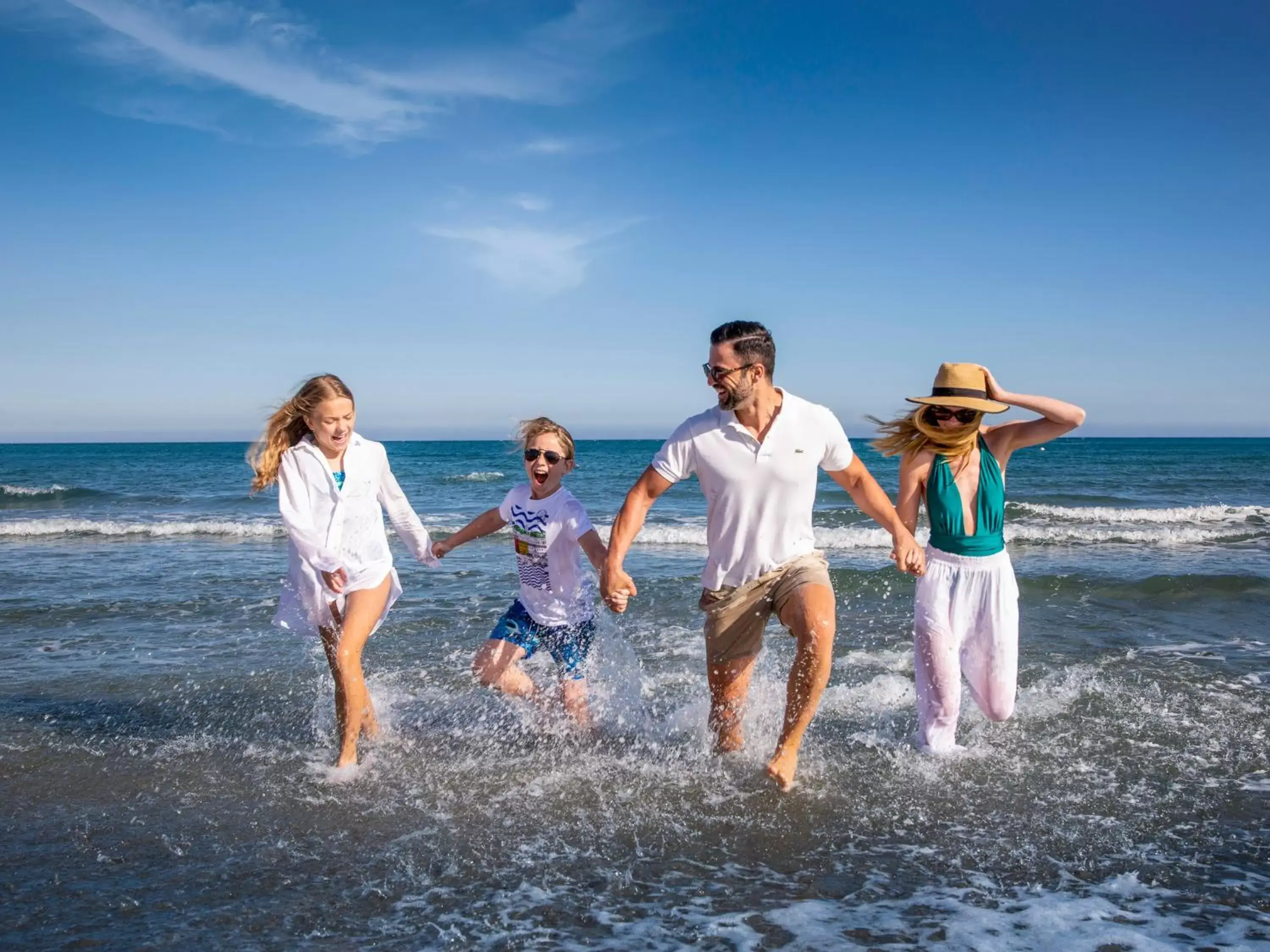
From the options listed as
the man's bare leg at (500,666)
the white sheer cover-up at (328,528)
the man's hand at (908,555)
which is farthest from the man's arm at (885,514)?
the white sheer cover-up at (328,528)

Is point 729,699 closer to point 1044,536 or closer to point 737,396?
point 737,396

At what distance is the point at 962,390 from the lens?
15.9ft

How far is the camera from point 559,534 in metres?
Result: 5.39

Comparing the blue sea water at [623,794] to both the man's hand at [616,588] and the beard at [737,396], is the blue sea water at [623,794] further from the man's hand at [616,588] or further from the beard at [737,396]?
the beard at [737,396]

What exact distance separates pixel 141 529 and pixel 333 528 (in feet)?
52.7

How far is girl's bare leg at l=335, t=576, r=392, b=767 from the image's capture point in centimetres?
507

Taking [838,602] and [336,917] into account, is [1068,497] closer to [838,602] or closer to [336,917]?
[838,602]

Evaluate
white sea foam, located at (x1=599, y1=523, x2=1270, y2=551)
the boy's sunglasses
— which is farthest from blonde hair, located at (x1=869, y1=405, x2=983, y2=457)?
white sea foam, located at (x1=599, y1=523, x2=1270, y2=551)

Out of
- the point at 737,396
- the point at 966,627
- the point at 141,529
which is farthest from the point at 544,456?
the point at 141,529

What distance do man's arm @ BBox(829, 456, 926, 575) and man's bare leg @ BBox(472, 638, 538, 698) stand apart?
219 centimetres

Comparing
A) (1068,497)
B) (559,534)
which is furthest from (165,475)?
(559,534)

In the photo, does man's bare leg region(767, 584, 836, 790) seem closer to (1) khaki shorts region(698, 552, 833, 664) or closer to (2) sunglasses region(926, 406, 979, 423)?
(1) khaki shorts region(698, 552, 833, 664)

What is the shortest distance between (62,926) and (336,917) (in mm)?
1015

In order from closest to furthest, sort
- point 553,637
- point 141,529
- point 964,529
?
point 964,529
point 553,637
point 141,529
